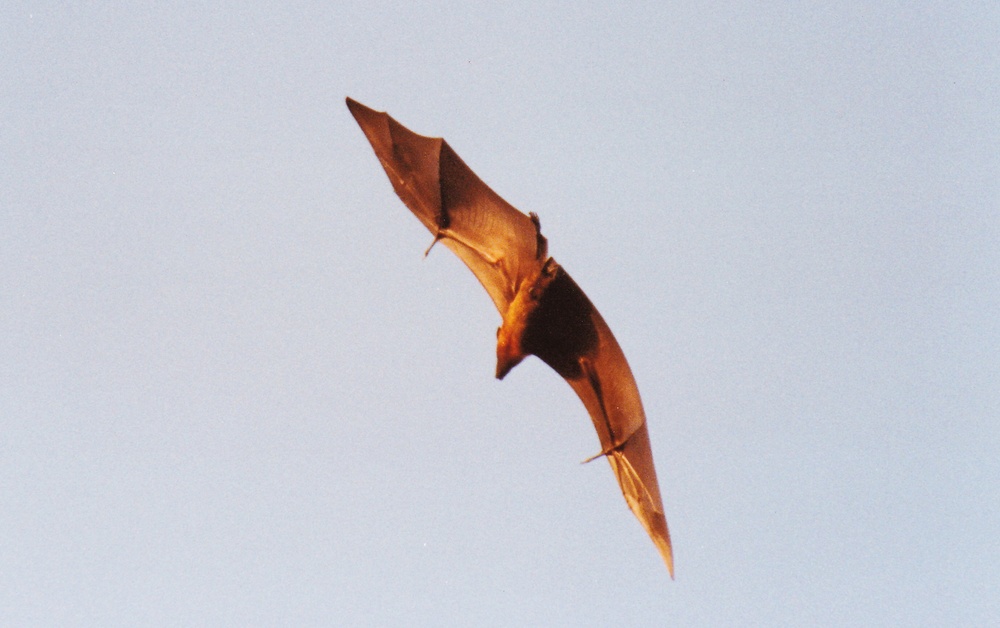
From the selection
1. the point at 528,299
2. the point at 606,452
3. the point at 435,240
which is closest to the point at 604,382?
the point at 606,452

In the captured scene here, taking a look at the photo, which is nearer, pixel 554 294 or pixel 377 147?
pixel 554 294

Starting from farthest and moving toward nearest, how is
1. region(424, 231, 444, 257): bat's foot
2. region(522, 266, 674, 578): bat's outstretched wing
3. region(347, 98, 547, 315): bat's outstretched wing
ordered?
region(424, 231, 444, 257): bat's foot
region(347, 98, 547, 315): bat's outstretched wing
region(522, 266, 674, 578): bat's outstretched wing

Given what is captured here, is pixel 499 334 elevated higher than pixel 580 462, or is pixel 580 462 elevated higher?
pixel 499 334

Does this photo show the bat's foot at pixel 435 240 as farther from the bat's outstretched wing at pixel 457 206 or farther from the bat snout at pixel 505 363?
the bat snout at pixel 505 363

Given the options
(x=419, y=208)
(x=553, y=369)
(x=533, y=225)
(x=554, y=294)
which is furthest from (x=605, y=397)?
(x=419, y=208)

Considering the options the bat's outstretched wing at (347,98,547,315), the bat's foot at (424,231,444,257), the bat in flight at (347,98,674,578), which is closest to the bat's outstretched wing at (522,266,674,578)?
the bat in flight at (347,98,674,578)

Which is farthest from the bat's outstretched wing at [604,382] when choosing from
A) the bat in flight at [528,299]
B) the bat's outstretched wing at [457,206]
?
the bat's outstretched wing at [457,206]

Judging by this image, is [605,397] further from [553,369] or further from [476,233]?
[476,233]

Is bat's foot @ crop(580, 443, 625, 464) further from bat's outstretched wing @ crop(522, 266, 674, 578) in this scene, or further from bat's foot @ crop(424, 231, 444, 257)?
bat's foot @ crop(424, 231, 444, 257)
